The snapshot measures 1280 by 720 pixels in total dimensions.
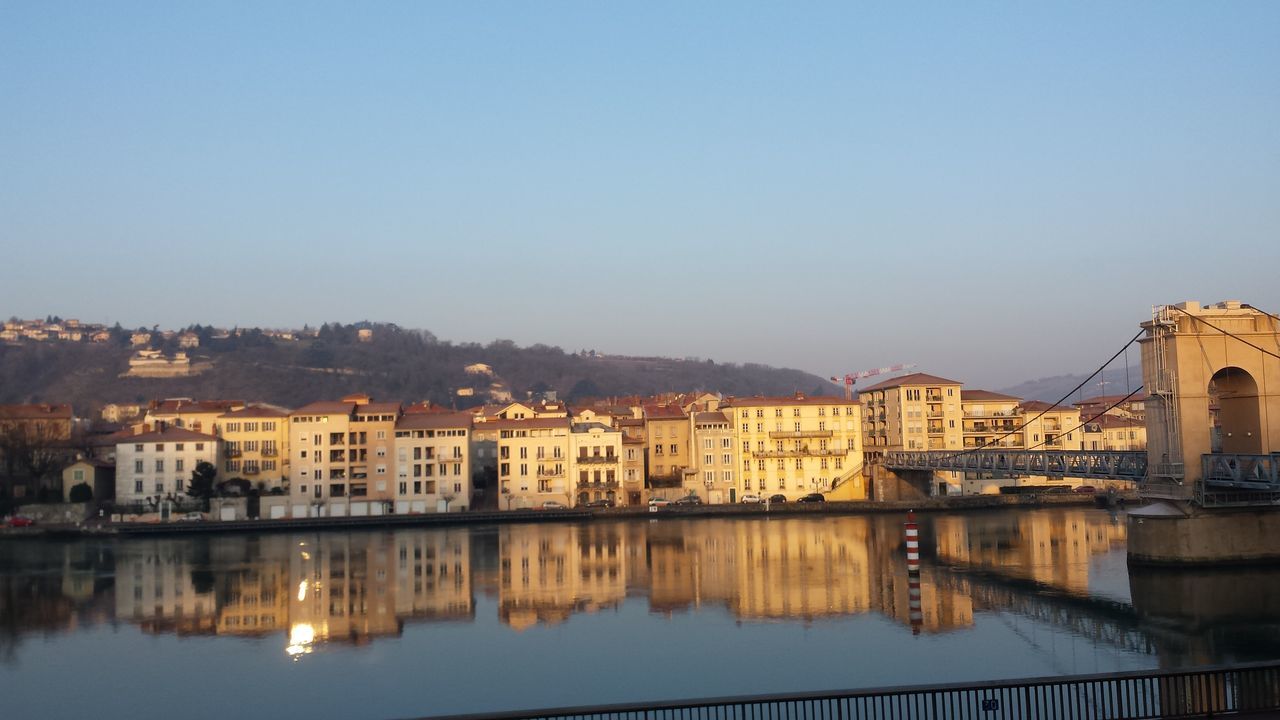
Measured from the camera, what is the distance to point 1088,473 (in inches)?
1395

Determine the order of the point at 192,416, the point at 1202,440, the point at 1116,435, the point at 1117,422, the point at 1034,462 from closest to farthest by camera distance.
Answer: the point at 1202,440 → the point at 1034,462 → the point at 192,416 → the point at 1116,435 → the point at 1117,422

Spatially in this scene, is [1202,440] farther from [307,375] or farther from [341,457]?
[307,375]

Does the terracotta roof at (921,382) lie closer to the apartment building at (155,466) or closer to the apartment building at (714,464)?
the apartment building at (714,464)

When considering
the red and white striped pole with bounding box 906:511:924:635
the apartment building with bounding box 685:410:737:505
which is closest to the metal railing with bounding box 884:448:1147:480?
the red and white striped pole with bounding box 906:511:924:635

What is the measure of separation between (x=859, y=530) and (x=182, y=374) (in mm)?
130718

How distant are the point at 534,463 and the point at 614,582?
2765 centimetres

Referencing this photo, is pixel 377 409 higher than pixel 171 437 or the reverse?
higher

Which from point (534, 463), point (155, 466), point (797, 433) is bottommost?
point (534, 463)

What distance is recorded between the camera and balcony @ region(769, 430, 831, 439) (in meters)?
59.7

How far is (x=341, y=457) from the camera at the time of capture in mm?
56375

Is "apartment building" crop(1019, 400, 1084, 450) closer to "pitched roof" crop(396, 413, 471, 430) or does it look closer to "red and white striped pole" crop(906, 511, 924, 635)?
"pitched roof" crop(396, 413, 471, 430)

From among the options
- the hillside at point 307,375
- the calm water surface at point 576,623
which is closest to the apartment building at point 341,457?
the calm water surface at point 576,623

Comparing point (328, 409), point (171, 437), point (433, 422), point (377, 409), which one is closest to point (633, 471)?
point (433, 422)

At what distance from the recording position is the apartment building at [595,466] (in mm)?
57562
